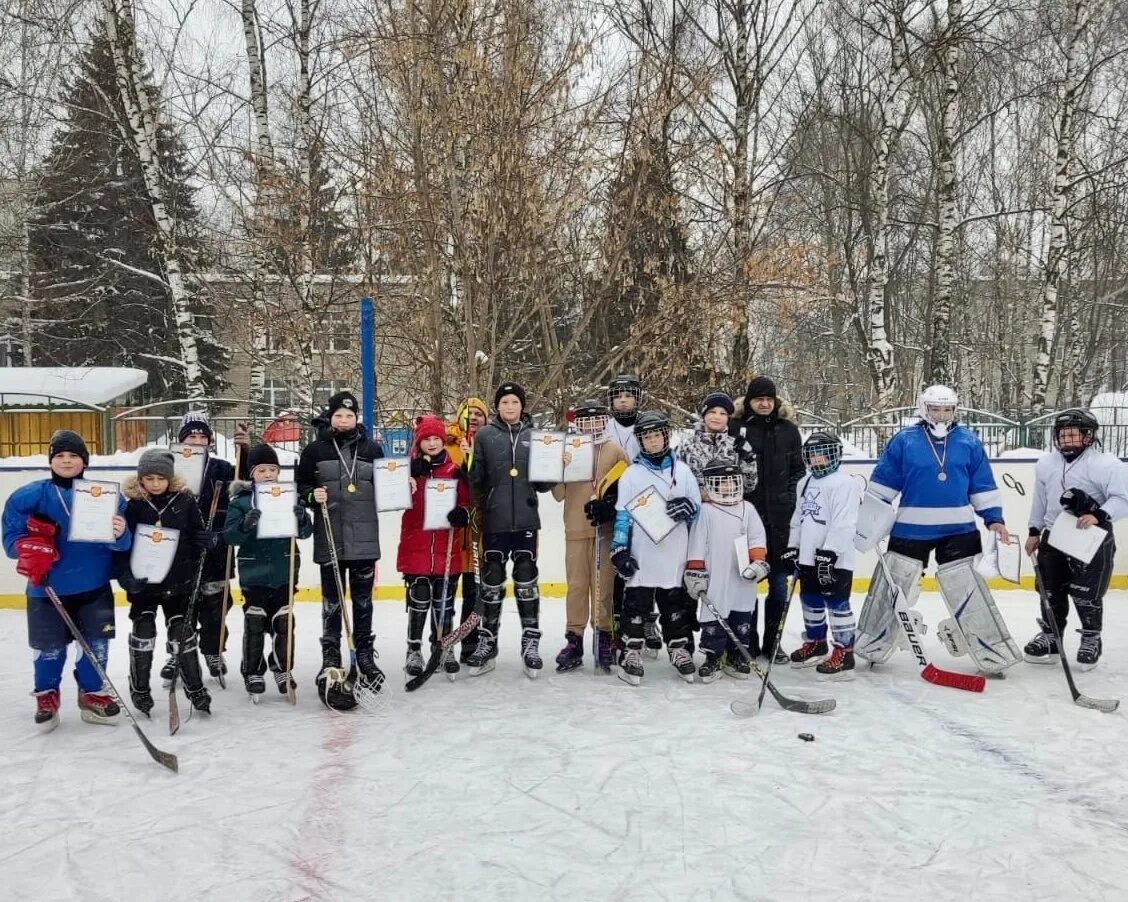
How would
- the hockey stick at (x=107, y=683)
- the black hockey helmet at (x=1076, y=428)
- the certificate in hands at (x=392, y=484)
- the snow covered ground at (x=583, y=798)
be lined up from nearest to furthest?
1. the snow covered ground at (x=583, y=798)
2. the hockey stick at (x=107, y=683)
3. the certificate in hands at (x=392, y=484)
4. the black hockey helmet at (x=1076, y=428)

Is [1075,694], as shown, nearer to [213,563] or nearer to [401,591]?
[213,563]

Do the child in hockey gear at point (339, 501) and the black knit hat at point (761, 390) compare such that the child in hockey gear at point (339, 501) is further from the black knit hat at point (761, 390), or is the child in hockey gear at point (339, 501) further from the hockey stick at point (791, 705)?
the black knit hat at point (761, 390)

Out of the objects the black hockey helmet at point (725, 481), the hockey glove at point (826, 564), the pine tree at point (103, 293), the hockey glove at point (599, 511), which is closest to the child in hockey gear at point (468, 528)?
the hockey glove at point (599, 511)

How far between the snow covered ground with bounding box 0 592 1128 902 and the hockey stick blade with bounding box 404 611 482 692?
129 mm

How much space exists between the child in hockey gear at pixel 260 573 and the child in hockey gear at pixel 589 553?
1496 millimetres

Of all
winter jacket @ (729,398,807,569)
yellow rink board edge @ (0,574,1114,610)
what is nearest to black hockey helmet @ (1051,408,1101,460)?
winter jacket @ (729,398,807,569)

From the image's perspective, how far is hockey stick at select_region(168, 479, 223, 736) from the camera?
4.39 metres

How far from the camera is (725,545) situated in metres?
5.10

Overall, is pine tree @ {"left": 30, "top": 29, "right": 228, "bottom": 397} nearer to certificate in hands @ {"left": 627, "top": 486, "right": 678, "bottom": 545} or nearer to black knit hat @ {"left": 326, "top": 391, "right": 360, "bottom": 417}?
black knit hat @ {"left": 326, "top": 391, "right": 360, "bottom": 417}

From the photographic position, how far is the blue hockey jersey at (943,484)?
17.0ft

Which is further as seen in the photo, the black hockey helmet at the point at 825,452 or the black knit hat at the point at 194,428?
→ the black hockey helmet at the point at 825,452

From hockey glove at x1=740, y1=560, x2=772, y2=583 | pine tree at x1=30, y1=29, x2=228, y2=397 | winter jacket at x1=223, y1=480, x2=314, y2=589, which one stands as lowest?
hockey glove at x1=740, y1=560, x2=772, y2=583

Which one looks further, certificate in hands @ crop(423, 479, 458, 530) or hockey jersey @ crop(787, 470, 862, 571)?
hockey jersey @ crop(787, 470, 862, 571)

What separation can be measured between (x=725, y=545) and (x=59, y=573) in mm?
3327
